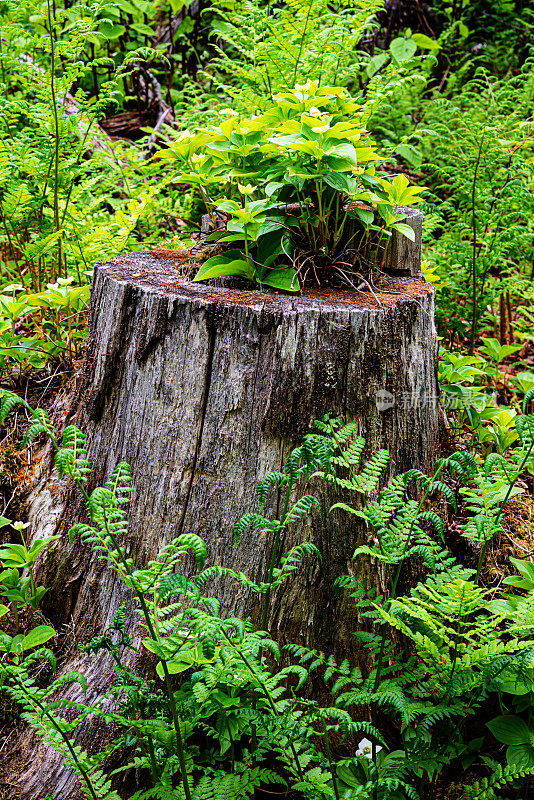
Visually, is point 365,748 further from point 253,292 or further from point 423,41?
point 423,41

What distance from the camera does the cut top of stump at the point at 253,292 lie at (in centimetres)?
208

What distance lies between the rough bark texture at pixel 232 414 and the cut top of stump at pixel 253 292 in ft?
0.04

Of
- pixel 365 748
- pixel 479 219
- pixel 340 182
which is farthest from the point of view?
pixel 479 219

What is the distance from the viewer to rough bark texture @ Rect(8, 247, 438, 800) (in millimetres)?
2021

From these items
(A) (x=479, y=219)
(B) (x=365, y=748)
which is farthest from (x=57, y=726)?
(A) (x=479, y=219)

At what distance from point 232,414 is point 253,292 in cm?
47

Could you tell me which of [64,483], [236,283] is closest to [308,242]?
[236,283]

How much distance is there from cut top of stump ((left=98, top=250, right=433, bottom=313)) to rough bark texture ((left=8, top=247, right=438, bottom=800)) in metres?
0.01

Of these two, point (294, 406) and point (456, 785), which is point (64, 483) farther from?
point (456, 785)

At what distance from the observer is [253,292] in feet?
7.23

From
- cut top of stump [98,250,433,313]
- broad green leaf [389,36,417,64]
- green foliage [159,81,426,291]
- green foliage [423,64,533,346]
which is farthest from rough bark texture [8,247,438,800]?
broad green leaf [389,36,417,64]

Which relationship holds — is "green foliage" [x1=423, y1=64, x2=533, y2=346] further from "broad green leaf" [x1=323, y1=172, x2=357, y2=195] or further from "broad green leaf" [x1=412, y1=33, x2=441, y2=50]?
"broad green leaf" [x1=412, y1=33, x2=441, y2=50]

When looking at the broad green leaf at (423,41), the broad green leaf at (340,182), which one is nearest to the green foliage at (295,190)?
the broad green leaf at (340,182)

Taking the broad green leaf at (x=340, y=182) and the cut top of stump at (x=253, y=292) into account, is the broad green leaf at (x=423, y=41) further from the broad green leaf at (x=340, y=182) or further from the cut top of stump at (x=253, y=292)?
the broad green leaf at (x=340, y=182)
